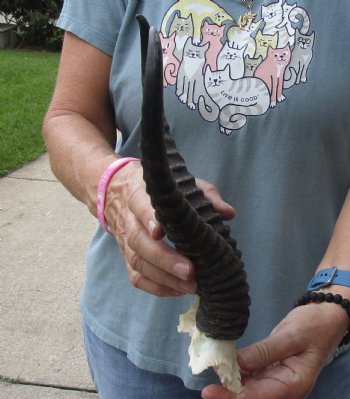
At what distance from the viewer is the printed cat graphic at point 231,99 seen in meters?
1.72

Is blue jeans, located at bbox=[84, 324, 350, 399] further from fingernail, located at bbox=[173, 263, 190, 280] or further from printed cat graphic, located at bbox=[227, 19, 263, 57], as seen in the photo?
printed cat graphic, located at bbox=[227, 19, 263, 57]

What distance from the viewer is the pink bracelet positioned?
5.08 ft

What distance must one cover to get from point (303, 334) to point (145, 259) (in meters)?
0.41

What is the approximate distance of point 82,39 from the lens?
1872 millimetres

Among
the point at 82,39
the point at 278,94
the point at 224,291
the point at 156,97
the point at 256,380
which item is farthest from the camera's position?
the point at 82,39

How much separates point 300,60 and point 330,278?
501mm

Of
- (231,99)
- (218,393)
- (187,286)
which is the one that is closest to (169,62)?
(231,99)

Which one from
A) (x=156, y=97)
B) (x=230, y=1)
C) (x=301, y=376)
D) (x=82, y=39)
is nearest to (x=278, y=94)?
(x=230, y=1)

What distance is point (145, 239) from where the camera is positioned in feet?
4.43

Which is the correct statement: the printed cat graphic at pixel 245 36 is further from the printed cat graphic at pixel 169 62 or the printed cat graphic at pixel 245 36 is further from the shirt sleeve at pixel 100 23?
the shirt sleeve at pixel 100 23

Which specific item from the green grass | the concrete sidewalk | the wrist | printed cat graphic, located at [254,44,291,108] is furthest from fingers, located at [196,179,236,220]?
the green grass

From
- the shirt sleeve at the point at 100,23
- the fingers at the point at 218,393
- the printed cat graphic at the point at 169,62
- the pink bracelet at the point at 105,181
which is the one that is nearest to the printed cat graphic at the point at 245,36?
the printed cat graphic at the point at 169,62

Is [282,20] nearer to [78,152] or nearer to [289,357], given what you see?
[78,152]

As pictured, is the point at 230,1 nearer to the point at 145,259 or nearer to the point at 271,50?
the point at 271,50
